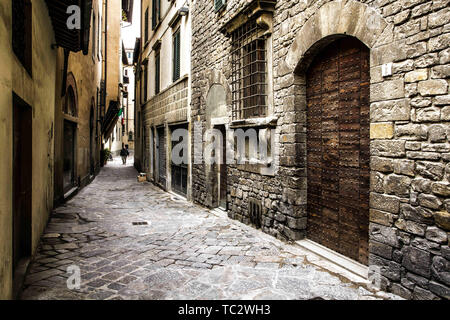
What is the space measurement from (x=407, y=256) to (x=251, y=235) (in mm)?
2767

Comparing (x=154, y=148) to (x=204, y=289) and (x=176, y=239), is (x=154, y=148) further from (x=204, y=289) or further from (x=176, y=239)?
(x=204, y=289)

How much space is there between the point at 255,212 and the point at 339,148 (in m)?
2.20

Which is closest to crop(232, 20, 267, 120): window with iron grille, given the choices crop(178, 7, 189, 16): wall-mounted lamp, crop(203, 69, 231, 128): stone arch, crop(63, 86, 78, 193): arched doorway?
crop(203, 69, 231, 128): stone arch

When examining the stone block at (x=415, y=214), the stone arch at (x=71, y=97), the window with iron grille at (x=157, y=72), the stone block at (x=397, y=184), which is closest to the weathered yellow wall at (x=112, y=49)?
the window with iron grille at (x=157, y=72)

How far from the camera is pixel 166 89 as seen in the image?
1123 cm

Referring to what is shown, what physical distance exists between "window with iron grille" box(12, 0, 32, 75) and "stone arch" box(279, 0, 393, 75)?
340cm

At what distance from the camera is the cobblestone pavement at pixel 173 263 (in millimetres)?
3305

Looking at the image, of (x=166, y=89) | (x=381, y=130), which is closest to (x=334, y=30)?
(x=381, y=130)

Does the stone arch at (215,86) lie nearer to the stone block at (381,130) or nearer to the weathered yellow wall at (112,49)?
the stone block at (381,130)

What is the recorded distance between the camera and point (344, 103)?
13.5 ft

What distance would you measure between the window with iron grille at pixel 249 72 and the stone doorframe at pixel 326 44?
23.3 inches

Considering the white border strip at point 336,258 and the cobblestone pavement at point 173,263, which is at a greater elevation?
the white border strip at point 336,258
